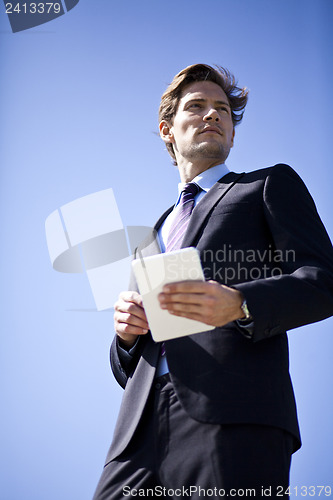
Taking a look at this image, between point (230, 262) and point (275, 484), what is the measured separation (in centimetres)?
74

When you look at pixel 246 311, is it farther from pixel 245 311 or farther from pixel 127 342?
pixel 127 342

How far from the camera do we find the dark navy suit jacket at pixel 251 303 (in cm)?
148

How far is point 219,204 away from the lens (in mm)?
1902

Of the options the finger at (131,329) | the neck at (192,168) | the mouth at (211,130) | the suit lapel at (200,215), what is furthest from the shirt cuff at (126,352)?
the mouth at (211,130)

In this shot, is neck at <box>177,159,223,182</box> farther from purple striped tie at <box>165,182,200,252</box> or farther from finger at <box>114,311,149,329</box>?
finger at <box>114,311,149,329</box>

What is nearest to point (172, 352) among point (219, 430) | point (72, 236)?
point (219, 430)

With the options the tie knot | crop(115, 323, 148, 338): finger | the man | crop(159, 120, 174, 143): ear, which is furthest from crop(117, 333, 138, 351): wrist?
crop(159, 120, 174, 143): ear

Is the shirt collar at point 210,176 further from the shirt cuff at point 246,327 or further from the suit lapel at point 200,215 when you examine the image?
the shirt cuff at point 246,327

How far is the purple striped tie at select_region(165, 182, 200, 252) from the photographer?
1.98m

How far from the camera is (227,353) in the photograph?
5.11ft

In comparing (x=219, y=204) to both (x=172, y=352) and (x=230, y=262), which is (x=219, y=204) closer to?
(x=230, y=262)

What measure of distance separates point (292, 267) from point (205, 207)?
44cm

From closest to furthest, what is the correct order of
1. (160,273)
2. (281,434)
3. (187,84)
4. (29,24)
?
(160,273)
(281,434)
(187,84)
(29,24)

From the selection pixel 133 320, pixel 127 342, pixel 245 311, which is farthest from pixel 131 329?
pixel 245 311
